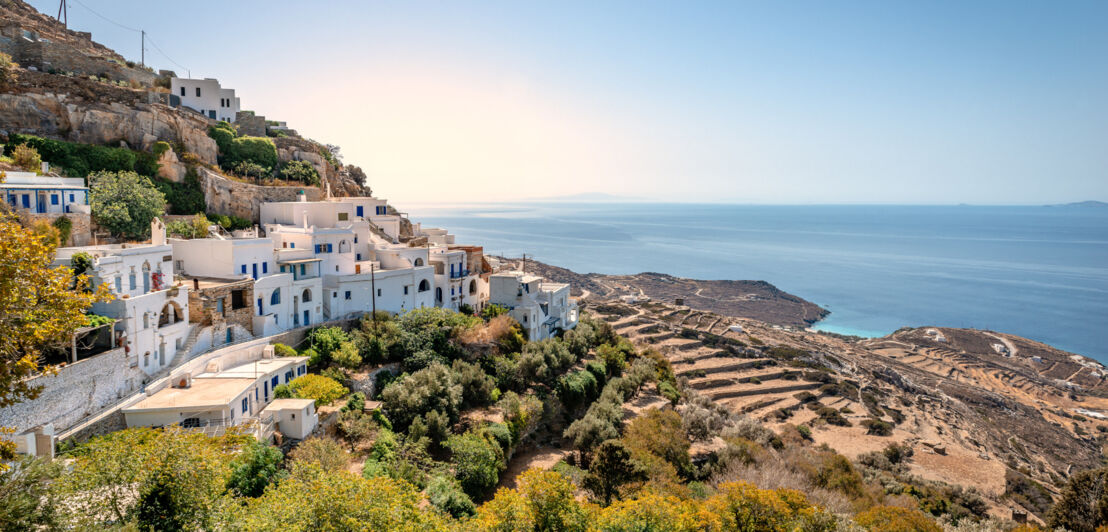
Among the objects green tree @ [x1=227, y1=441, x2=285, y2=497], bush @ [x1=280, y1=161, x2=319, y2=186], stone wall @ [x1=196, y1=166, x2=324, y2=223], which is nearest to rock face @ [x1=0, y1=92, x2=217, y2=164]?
stone wall @ [x1=196, y1=166, x2=324, y2=223]

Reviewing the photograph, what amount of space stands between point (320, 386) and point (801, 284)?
11499cm

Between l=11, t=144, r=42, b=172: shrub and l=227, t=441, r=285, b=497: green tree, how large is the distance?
19.6m

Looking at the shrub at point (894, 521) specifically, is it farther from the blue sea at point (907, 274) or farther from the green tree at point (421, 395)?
the blue sea at point (907, 274)

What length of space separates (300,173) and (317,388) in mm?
24347

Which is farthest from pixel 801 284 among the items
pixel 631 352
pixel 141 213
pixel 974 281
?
pixel 141 213

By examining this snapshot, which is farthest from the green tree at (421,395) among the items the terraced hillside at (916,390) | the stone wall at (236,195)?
the terraced hillside at (916,390)

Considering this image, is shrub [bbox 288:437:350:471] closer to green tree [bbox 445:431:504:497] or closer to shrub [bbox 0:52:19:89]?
green tree [bbox 445:431:504:497]

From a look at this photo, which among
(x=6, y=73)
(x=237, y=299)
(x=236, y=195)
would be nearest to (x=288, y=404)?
(x=237, y=299)

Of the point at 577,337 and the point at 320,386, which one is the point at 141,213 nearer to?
the point at 320,386

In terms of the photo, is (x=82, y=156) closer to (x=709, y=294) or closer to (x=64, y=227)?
(x=64, y=227)

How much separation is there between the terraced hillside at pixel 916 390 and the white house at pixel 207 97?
39.8 metres

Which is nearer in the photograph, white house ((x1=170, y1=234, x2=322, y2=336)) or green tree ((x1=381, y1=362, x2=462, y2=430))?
green tree ((x1=381, y1=362, x2=462, y2=430))

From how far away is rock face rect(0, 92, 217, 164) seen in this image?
29.3 m

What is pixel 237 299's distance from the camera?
83.5 feet
